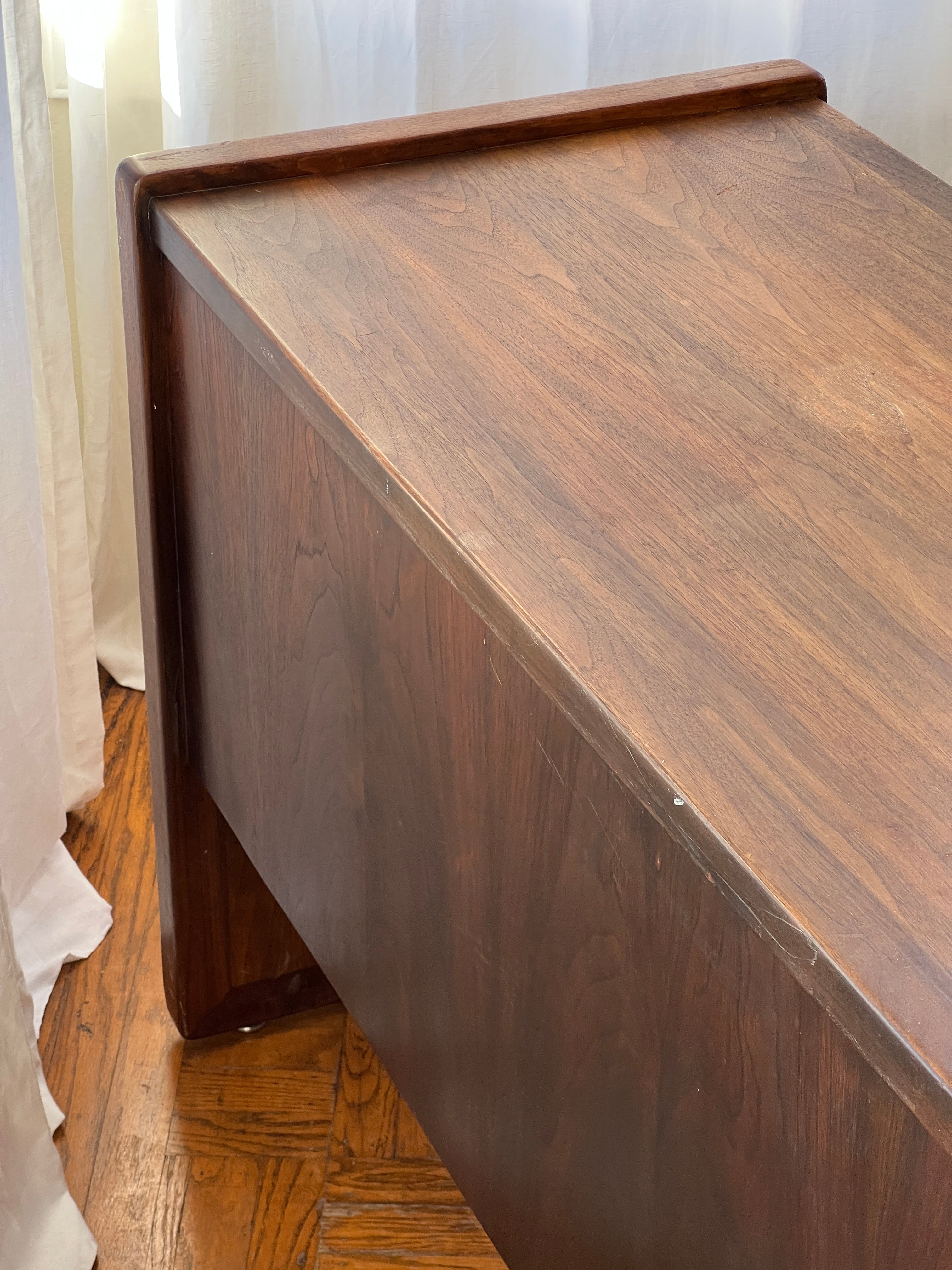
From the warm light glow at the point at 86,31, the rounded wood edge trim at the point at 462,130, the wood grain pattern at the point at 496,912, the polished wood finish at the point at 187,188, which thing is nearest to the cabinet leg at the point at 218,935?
the polished wood finish at the point at 187,188

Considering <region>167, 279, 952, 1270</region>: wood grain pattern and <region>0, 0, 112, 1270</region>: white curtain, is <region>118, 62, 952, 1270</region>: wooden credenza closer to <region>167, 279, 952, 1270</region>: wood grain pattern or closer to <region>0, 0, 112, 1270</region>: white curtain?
<region>167, 279, 952, 1270</region>: wood grain pattern

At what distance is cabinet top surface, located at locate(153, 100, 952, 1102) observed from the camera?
1.64 ft

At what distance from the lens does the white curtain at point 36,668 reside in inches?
39.1

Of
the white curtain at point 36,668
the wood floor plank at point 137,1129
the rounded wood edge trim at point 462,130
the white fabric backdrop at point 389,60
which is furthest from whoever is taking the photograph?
the white fabric backdrop at point 389,60

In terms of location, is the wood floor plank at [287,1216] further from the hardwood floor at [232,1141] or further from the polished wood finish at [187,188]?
the polished wood finish at [187,188]

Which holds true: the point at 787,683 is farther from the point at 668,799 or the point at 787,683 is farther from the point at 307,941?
the point at 307,941

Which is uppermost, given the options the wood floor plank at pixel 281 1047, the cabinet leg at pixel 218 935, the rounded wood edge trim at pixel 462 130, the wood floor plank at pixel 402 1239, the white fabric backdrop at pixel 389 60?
the rounded wood edge trim at pixel 462 130

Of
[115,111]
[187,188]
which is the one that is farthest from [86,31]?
[187,188]

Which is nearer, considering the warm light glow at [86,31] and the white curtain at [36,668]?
the white curtain at [36,668]

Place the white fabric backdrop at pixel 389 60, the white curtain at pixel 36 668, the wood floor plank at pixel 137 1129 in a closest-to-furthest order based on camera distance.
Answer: the white curtain at pixel 36 668
the wood floor plank at pixel 137 1129
the white fabric backdrop at pixel 389 60

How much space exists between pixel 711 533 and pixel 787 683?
9cm

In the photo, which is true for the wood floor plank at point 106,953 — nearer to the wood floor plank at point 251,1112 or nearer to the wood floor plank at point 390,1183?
the wood floor plank at point 251,1112

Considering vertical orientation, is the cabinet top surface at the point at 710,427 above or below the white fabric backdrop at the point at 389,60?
above

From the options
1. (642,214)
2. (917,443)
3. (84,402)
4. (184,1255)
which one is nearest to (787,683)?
(917,443)
